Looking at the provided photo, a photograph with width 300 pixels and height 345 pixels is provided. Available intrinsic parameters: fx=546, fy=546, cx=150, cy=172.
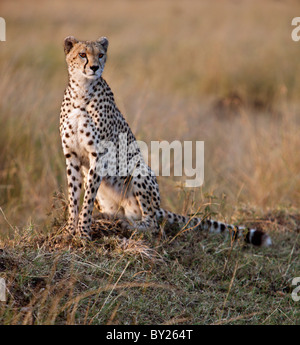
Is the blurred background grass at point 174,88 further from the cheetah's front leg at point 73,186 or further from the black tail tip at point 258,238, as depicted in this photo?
the black tail tip at point 258,238

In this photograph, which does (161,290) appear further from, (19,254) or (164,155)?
(164,155)

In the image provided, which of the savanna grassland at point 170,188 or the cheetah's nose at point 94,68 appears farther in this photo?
the cheetah's nose at point 94,68

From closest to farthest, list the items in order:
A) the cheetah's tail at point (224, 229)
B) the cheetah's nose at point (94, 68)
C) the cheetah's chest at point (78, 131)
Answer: the cheetah's nose at point (94, 68), the cheetah's chest at point (78, 131), the cheetah's tail at point (224, 229)

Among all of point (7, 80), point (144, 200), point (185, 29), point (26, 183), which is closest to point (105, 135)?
point (144, 200)

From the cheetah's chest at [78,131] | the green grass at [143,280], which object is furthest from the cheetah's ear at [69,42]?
the green grass at [143,280]

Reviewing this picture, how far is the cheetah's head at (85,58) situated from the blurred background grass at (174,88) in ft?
2.50

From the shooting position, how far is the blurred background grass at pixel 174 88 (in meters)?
5.12

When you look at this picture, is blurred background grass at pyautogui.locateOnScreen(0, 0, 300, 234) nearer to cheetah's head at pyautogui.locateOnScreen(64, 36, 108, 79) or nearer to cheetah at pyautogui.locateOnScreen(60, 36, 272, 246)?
cheetah at pyautogui.locateOnScreen(60, 36, 272, 246)

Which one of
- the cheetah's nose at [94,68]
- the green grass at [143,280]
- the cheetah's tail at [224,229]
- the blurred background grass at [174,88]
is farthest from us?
the blurred background grass at [174,88]

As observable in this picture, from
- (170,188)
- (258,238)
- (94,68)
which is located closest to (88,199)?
(94,68)

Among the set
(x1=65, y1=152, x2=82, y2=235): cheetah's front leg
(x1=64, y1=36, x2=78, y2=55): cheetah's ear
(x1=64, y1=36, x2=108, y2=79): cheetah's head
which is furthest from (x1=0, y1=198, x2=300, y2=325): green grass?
(x1=64, y1=36, x2=78, y2=55): cheetah's ear

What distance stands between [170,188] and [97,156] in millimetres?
1934

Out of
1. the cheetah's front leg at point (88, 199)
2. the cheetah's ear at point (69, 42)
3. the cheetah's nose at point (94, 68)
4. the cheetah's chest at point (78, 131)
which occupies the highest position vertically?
the cheetah's ear at point (69, 42)

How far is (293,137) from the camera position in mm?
5430
